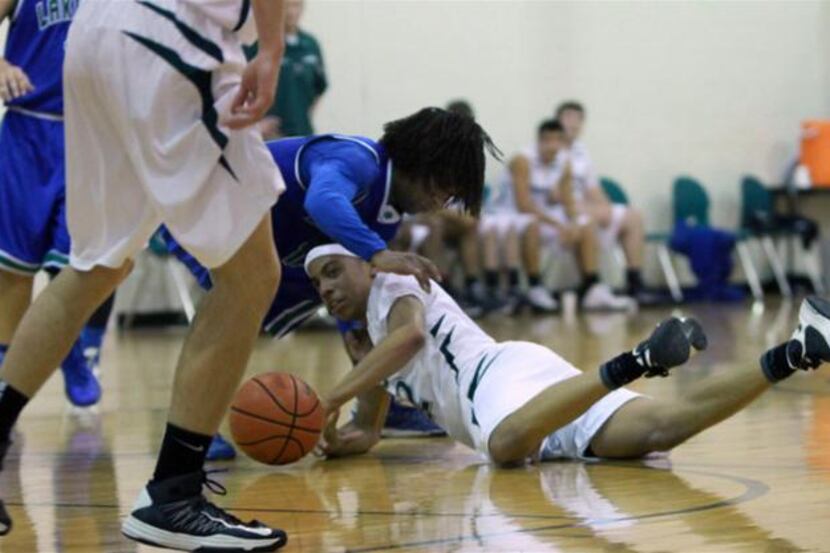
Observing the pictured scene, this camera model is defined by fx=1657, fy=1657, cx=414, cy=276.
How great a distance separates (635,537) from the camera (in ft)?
10.7

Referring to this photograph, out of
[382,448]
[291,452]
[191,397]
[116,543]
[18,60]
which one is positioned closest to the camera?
[191,397]

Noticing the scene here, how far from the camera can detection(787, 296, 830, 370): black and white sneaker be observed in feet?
13.2

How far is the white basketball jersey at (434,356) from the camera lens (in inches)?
181

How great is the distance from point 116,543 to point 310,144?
5.17 feet

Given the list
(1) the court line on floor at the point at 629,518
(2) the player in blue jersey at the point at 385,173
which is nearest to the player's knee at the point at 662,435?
(1) the court line on floor at the point at 629,518

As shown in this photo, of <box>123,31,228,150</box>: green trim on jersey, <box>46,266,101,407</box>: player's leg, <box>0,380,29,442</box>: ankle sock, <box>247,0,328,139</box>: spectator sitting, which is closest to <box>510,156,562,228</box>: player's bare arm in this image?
<box>247,0,328,139</box>: spectator sitting

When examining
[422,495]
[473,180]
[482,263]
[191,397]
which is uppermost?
[473,180]

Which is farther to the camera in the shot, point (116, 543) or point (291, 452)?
point (291, 452)

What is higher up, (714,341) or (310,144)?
(310,144)

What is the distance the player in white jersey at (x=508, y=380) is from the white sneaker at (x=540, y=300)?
7.90m

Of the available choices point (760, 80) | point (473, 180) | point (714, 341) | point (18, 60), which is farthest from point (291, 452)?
point (760, 80)

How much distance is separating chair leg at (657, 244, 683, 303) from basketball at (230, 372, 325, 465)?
9743 mm

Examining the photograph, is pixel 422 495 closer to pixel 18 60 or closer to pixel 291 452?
pixel 291 452

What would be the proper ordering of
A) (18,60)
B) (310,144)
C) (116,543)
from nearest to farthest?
(116,543), (310,144), (18,60)
